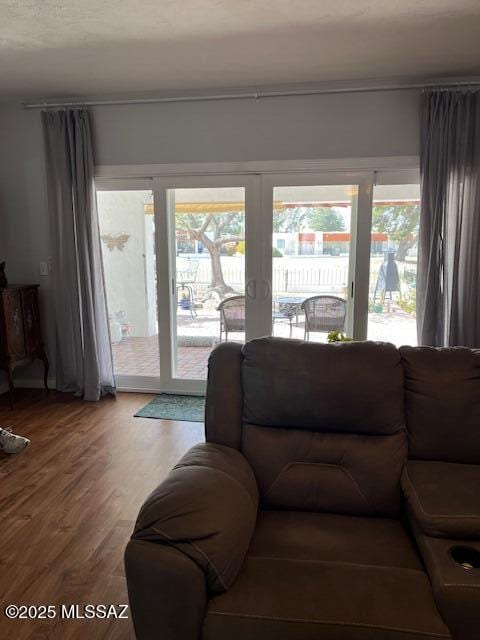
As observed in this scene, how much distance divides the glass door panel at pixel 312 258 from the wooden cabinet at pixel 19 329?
215 cm

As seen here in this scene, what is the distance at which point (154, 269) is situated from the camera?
4016mm

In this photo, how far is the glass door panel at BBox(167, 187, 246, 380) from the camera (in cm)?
380

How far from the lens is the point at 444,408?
1617mm

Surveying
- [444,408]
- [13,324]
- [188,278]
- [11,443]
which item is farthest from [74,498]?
A: [188,278]

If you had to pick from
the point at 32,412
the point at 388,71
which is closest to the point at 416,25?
the point at 388,71

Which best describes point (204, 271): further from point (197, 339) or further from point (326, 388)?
point (326, 388)

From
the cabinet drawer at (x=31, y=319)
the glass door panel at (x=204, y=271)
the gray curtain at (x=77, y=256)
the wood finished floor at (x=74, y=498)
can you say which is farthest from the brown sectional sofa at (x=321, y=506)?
the cabinet drawer at (x=31, y=319)

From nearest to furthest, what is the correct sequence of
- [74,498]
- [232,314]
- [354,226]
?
[74,498], [354,226], [232,314]

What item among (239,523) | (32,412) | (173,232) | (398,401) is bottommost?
(32,412)

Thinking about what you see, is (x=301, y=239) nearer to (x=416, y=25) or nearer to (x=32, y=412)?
(x=416, y=25)

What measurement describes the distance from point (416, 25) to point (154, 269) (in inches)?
104

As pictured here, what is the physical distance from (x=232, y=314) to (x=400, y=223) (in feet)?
5.25

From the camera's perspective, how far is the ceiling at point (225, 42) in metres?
2.25

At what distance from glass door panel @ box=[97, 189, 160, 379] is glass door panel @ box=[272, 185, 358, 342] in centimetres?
115
